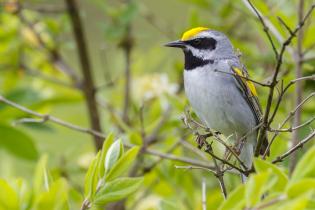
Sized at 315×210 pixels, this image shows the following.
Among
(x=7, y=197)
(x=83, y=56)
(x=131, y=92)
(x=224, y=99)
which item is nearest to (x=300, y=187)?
(x=7, y=197)

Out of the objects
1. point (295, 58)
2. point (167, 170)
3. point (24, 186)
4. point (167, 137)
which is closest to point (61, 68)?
point (167, 137)

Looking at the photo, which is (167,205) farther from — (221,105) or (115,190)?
(221,105)

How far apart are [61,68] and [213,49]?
1008 millimetres

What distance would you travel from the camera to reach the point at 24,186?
1.78 metres

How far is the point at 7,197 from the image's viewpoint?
1603mm

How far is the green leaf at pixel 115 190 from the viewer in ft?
5.82

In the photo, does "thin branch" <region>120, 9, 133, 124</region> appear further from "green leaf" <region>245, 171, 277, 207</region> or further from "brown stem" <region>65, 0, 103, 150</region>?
"green leaf" <region>245, 171, 277, 207</region>

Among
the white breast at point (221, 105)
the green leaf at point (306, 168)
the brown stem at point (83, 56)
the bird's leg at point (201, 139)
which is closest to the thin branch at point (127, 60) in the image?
the brown stem at point (83, 56)

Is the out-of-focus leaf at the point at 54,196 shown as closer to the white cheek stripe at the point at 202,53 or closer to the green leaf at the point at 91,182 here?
the green leaf at the point at 91,182

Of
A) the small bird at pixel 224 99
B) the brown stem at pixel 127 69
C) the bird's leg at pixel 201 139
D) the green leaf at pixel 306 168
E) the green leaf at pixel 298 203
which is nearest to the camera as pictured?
the green leaf at pixel 298 203

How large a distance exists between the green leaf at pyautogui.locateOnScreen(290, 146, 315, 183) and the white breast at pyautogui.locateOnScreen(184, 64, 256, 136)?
1.61 m

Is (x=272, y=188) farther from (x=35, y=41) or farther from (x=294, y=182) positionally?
(x=35, y=41)

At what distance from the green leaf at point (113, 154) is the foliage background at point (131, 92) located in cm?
93

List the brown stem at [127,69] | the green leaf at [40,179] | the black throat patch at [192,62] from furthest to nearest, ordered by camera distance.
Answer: the brown stem at [127,69], the black throat patch at [192,62], the green leaf at [40,179]
